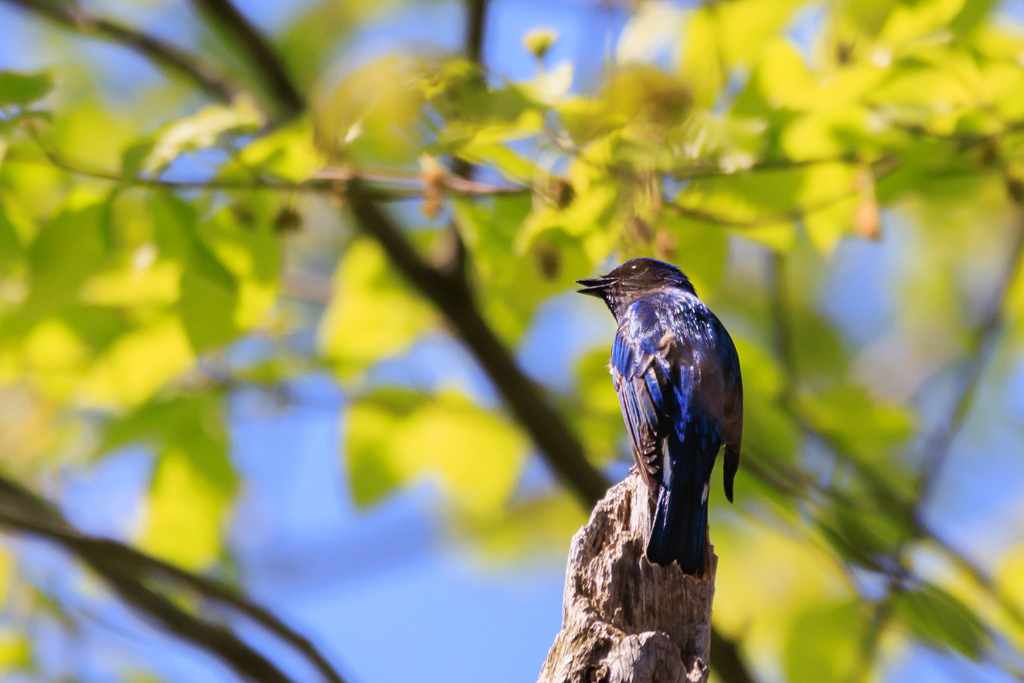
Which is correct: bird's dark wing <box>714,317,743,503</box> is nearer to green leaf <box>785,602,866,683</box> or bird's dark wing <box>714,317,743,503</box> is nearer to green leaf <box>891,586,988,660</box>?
green leaf <box>891,586,988,660</box>

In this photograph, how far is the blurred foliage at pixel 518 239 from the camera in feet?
8.30

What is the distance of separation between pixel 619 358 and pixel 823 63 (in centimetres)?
120

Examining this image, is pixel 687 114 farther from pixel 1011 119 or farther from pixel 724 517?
pixel 724 517

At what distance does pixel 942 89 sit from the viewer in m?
2.71

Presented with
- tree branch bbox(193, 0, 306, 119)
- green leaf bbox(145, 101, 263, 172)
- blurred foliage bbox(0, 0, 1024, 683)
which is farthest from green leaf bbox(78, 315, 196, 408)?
tree branch bbox(193, 0, 306, 119)

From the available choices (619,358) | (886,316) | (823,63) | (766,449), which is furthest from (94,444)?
(886,316)

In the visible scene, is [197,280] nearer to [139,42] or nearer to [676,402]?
[676,402]

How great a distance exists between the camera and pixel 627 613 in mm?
2229

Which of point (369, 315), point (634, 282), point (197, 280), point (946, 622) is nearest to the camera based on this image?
point (946, 622)

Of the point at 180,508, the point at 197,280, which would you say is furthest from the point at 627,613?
the point at 180,508

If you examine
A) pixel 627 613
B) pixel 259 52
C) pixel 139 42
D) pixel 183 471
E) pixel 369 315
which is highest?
pixel 139 42

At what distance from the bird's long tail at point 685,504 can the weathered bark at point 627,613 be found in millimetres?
95

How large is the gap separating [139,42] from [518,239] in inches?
105

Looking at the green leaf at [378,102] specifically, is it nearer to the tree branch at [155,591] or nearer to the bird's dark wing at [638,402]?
the bird's dark wing at [638,402]
